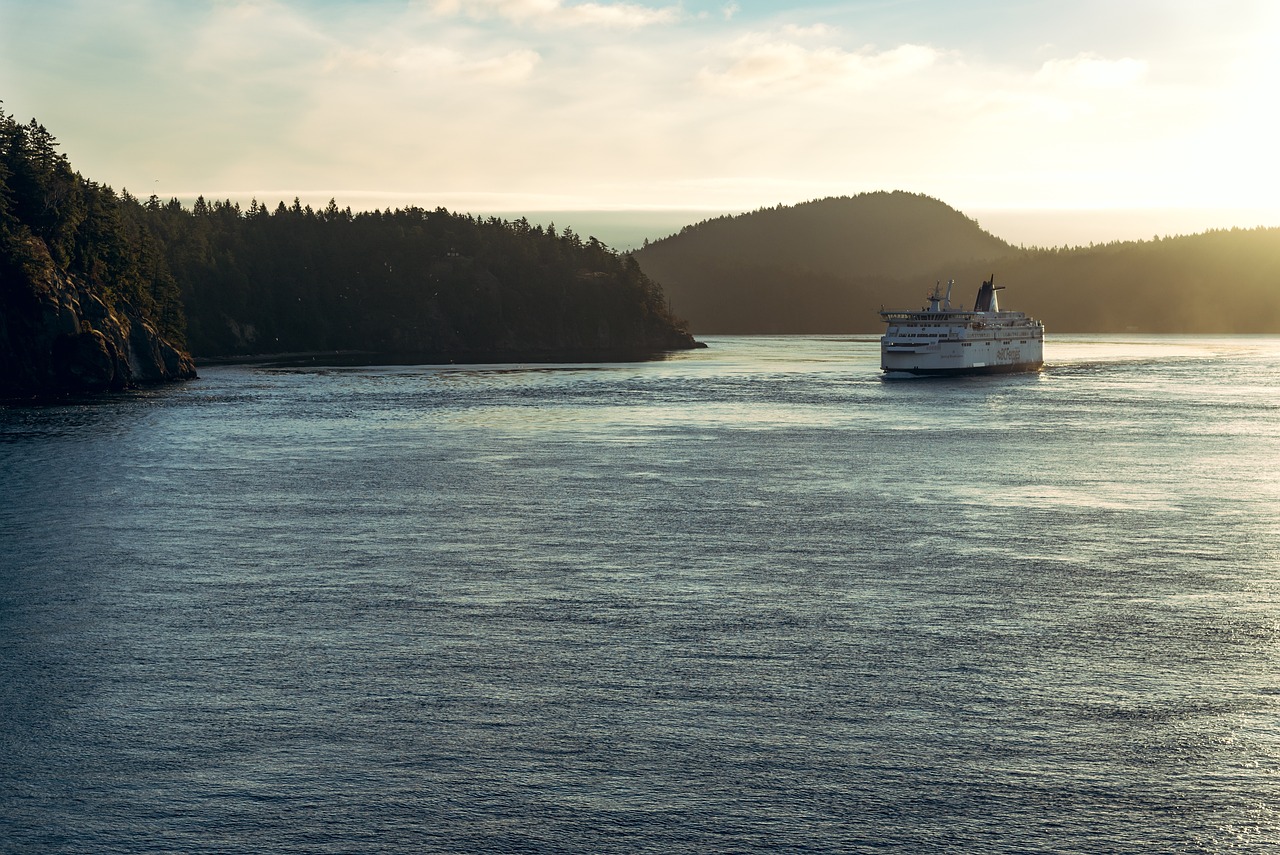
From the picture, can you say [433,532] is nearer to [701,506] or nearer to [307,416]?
[701,506]

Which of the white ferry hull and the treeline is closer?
the treeline

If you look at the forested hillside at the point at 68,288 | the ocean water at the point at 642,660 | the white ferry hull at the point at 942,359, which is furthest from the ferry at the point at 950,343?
the ocean water at the point at 642,660

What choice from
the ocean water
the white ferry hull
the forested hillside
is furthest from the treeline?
the white ferry hull

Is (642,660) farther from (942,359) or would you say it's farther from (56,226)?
(942,359)

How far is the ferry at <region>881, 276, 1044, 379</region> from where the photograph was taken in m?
139

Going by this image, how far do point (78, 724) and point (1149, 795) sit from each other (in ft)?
43.2

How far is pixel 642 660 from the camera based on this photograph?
18.3 m

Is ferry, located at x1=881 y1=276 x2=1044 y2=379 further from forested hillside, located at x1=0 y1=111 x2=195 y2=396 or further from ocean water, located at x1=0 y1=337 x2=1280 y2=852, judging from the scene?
ocean water, located at x1=0 y1=337 x2=1280 y2=852

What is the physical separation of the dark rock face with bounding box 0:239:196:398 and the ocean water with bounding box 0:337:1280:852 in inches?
2445

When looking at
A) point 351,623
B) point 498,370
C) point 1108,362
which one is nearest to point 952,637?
point 351,623

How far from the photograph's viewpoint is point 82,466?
160ft

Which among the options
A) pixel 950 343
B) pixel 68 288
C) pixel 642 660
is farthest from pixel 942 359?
pixel 642 660

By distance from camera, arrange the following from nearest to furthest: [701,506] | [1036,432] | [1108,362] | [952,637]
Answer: [952,637]
[701,506]
[1036,432]
[1108,362]

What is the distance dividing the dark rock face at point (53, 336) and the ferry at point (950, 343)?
83.0 meters
